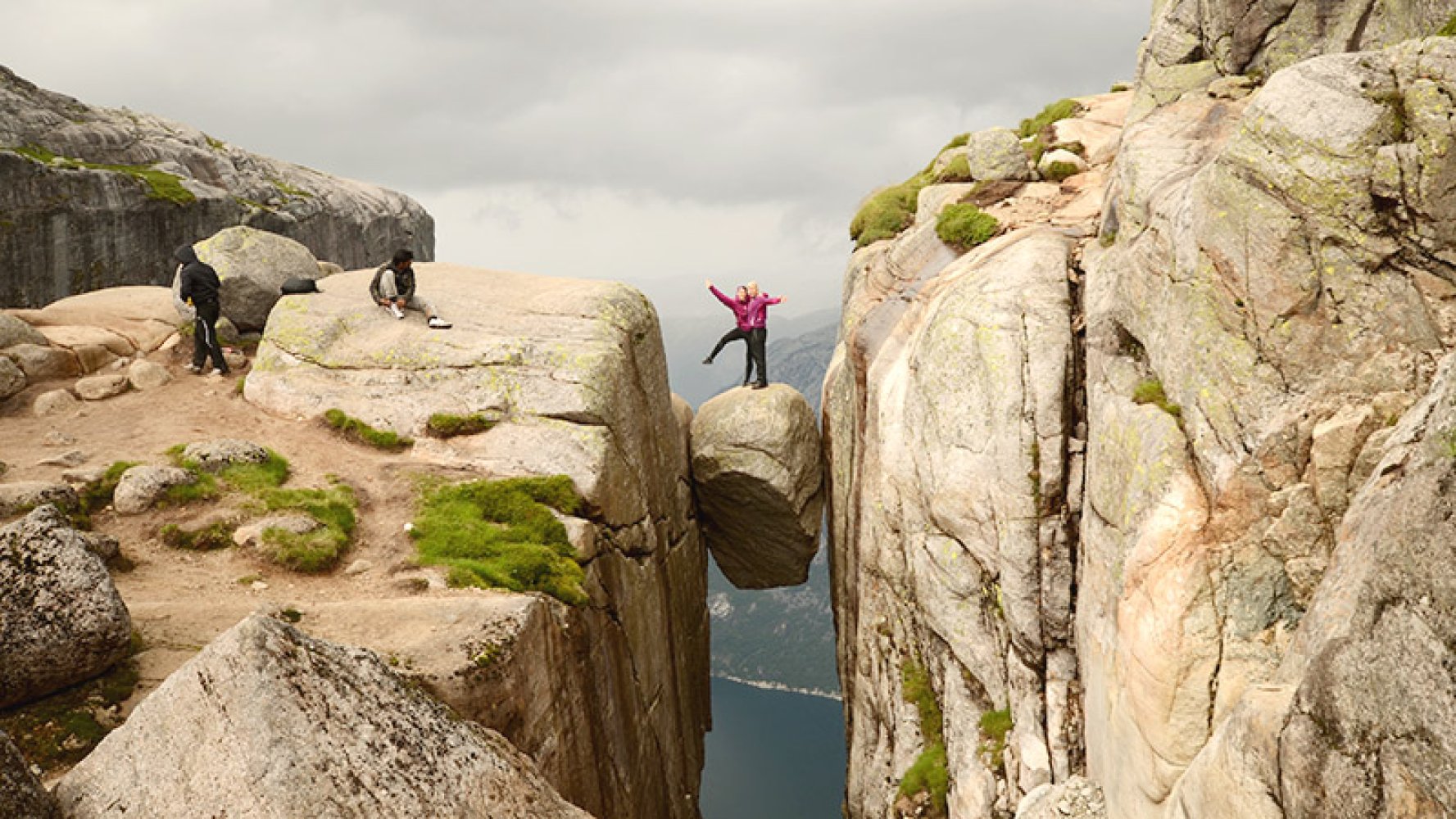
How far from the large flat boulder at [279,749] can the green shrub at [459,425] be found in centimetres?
1486

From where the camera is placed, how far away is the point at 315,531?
19.9 m

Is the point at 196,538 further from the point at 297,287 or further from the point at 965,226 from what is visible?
the point at 965,226

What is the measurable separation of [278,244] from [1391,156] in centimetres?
3836

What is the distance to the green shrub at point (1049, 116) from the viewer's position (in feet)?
124

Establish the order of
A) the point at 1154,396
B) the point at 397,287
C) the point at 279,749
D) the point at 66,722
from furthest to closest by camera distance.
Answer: the point at 397,287
the point at 1154,396
the point at 66,722
the point at 279,749

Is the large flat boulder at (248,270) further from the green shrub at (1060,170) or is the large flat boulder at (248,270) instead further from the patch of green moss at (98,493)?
the green shrub at (1060,170)

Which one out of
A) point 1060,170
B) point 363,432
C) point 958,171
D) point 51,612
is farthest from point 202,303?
point 1060,170

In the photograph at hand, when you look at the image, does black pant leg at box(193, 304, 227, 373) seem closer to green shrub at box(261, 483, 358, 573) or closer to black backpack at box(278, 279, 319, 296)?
black backpack at box(278, 279, 319, 296)

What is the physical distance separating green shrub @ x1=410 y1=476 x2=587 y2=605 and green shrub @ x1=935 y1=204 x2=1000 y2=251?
Answer: 17588 mm

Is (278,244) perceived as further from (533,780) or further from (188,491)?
(533,780)

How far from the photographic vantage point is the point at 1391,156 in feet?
44.9

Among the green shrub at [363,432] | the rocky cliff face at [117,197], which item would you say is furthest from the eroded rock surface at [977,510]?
the rocky cliff face at [117,197]

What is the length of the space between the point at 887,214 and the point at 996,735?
83.0ft

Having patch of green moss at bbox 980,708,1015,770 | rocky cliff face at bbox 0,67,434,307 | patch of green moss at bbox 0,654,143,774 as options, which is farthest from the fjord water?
patch of green moss at bbox 0,654,143,774
